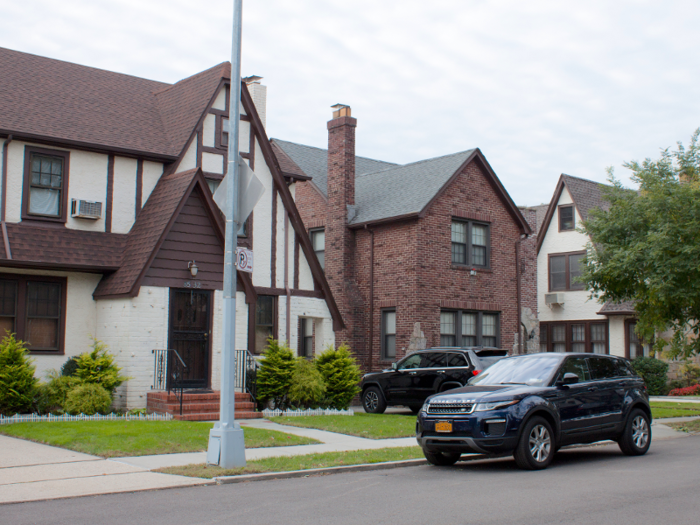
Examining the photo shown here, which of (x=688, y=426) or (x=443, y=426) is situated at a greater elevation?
(x=443, y=426)

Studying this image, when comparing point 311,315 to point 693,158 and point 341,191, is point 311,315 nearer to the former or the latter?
point 341,191

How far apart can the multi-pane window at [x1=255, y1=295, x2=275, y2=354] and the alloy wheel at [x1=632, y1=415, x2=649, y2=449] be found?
32.4ft

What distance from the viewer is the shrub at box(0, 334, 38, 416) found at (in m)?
15.0

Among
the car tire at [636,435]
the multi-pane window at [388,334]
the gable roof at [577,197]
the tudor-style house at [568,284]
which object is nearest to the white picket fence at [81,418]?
the car tire at [636,435]

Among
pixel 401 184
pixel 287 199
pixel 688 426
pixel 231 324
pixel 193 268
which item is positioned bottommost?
pixel 688 426

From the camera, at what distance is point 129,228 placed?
18.5m

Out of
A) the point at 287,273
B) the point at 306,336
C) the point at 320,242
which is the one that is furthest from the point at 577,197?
the point at 287,273

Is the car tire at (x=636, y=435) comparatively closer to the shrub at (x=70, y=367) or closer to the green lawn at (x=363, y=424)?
the green lawn at (x=363, y=424)

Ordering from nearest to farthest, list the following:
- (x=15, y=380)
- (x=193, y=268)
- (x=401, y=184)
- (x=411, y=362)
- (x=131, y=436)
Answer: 1. (x=131, y=436)
2. (x=15, y=380)
3. (x=193, y=268)
4. (x=411, y=362)
5. (x=401, y=184)

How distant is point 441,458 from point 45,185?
11214mm

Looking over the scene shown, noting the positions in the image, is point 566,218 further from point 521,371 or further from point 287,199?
point 521,371

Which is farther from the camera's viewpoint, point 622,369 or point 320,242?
point 320,242

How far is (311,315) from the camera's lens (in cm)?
2072

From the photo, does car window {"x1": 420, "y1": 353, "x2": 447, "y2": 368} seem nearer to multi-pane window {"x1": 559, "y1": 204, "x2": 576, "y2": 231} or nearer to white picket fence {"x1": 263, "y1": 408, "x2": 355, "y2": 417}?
white picket fence {"x1": 263, "y1": 408, "x2": 355, "y2": 417}
